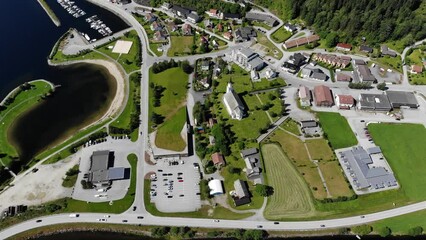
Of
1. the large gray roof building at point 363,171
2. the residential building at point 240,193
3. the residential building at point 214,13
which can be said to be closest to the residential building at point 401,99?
the large gray roof building at point 363,171

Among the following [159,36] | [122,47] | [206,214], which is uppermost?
[159,36]

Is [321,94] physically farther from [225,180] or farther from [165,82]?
[165,82]

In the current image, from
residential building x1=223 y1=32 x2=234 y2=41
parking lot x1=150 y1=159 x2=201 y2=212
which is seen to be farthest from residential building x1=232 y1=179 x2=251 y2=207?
residential building x1=223 y1=32 x2=234 y2=41

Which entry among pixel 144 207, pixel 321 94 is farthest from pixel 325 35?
pixel 144 207

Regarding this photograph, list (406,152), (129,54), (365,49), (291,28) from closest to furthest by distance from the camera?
(406,152) → (129,54) → (365,49) → (291,28)

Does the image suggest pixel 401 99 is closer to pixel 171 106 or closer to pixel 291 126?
pixel 291 126

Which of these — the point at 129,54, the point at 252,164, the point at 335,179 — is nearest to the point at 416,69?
the point at 335,179

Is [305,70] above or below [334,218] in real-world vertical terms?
above
